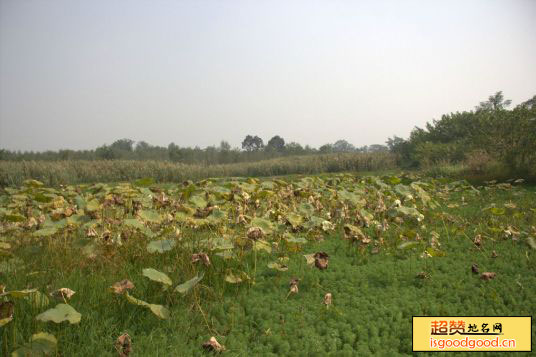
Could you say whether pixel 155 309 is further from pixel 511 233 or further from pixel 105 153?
pixel 105 153

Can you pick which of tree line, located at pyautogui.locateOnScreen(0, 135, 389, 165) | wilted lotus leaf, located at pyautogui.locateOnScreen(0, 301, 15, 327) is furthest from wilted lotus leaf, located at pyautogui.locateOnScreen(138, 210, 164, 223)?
tree line, located at pyautogui.locateOnScreen(0, 135, 389, 165)

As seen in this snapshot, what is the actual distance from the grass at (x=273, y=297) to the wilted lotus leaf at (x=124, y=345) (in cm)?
13

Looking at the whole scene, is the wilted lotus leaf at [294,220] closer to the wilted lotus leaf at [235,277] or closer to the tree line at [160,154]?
the wilted lotus leaf at [235,277]

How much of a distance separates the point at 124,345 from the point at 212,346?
47cm

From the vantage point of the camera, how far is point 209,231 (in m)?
4.03

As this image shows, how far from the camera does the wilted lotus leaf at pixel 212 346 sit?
6.48 feet

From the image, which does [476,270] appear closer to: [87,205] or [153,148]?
[87,205]

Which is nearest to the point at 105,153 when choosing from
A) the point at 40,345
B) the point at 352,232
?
the point at 352,232

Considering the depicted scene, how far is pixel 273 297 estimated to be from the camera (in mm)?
2730

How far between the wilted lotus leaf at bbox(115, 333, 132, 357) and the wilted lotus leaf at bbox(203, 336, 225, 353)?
0.41 m

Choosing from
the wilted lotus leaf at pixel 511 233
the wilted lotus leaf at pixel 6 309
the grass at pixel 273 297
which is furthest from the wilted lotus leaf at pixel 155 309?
the wilted lotus leaf at pixel 511 233

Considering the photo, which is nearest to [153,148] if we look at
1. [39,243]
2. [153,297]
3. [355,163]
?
[355,163]

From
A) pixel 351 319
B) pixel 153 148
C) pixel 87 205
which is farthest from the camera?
pixel 153 148

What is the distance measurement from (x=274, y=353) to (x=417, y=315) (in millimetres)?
1104
